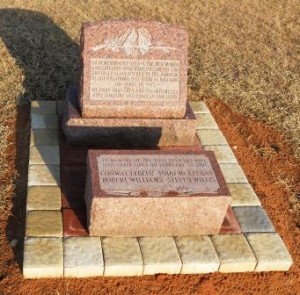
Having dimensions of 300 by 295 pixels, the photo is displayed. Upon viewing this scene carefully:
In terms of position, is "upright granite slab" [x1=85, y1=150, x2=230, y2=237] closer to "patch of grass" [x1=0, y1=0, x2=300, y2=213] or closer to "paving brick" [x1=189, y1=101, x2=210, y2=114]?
"patch of grass" [x1=0, y1=0, x2=300, y2=213]

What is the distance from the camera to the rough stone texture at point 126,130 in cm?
505

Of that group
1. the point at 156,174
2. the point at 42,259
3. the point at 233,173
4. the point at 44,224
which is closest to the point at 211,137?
the point at 233,173

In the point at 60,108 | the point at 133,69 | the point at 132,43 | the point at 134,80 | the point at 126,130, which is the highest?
the point at 132,43

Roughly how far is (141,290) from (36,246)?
949 millimetres

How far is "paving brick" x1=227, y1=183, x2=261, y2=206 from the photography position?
463 cm

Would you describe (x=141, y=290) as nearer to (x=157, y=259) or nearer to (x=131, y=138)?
(x=157, y=259)

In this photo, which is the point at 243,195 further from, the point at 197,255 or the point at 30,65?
the point at 30,65

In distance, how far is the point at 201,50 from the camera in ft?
27.0

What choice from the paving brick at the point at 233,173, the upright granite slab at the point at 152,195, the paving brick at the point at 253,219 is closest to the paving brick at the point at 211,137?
the paving brick at the point at 233,173

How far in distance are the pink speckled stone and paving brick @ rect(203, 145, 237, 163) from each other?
646 mm

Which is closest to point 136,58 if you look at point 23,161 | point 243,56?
point 23,161

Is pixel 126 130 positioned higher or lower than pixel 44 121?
higher

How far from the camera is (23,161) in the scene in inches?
199

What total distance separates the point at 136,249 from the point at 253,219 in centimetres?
124
